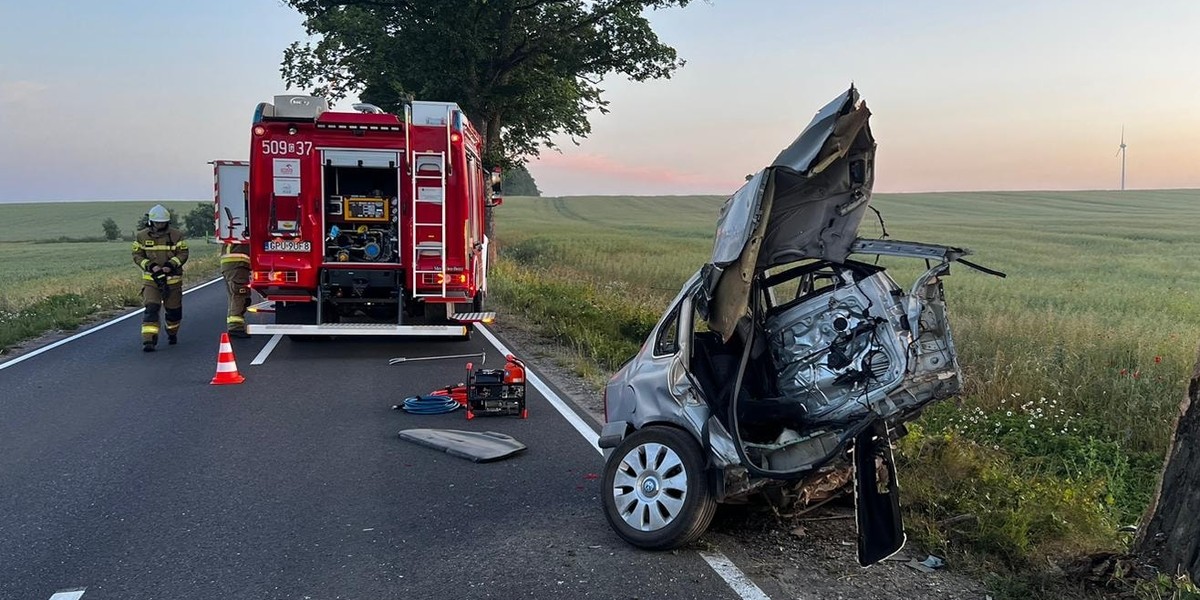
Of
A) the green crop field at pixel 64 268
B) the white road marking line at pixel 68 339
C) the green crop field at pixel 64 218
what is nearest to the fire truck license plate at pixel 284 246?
the white road marking line at pixel 68 339

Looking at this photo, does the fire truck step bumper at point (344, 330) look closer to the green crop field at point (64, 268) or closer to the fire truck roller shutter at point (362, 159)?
the fire truck roller shutter at point (362, 159)

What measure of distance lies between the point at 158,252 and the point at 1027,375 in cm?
1064

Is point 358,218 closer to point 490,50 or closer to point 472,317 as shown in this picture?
point 472,317

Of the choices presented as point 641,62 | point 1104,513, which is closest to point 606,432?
point 1104,513

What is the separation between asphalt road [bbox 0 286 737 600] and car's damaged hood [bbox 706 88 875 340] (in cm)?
140

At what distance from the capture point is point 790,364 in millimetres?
4430

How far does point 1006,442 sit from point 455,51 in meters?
17.4

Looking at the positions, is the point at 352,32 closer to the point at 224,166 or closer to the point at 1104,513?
the point at 224,166

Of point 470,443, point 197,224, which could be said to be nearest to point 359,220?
point 470,443

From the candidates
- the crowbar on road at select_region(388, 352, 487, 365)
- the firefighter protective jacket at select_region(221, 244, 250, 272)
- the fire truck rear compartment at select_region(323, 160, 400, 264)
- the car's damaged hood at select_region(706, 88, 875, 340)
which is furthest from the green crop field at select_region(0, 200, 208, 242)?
the car's damaged hood at select_region(706, 88, 875, 340)

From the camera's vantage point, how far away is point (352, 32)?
22688mm

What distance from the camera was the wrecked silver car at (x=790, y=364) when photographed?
3.90 m

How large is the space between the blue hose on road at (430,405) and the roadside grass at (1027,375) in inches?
78.1

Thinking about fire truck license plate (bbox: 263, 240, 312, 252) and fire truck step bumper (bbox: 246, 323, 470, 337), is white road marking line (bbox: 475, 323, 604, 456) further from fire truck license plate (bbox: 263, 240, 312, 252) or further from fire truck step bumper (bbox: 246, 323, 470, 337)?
fire truck license plate (bbox: 263, 240, 312, 252)
